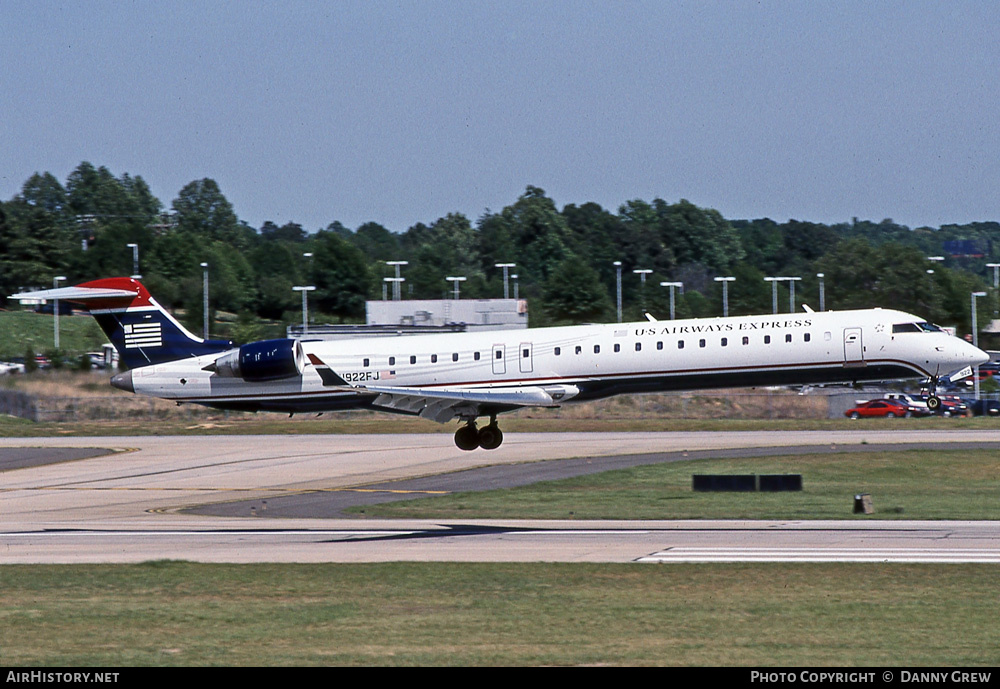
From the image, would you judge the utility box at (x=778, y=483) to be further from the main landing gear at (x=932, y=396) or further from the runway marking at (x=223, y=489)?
the runway marking at (x=223, y=489)

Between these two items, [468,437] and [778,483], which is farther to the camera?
[468,437]

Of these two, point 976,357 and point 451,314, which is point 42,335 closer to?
point 451,314

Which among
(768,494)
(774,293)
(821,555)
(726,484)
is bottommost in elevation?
(768,494)

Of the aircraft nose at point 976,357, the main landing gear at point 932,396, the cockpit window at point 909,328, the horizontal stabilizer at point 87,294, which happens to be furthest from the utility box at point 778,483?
the horizontal stabilizer at point 87,294

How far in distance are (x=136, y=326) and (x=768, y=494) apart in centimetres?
1897

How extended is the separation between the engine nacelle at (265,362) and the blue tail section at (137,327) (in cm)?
127

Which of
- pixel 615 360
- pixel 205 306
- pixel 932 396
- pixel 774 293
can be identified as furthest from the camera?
pixel 774 293

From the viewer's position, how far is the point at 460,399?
112ft

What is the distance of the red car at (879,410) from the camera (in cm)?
6725

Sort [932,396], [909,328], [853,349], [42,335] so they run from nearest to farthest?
1. [853,349]
2. [909,328]
3. [932,396]
4. [42,335]

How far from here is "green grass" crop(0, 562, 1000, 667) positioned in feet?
49.1

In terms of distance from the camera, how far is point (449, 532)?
27656 millimetres

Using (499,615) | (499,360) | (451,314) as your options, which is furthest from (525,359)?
(451,314)

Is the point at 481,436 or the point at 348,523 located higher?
the point at 481,436
